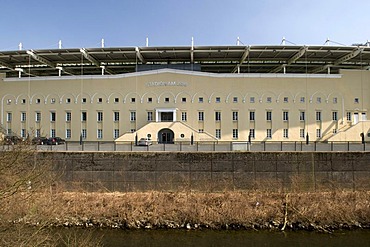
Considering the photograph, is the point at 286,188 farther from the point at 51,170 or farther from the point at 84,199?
the point at 51,170

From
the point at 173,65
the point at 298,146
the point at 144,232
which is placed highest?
the point at 173,65

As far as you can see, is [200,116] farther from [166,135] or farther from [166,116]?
[166,135]

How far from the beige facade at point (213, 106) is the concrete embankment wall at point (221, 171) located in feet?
55.5

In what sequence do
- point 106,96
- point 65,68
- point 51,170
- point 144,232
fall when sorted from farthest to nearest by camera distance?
point 65,68
point 106,96
point 51,170
point 144,232

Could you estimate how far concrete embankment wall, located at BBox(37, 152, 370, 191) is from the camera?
816 inches

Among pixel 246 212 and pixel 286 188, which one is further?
pixel 286 188

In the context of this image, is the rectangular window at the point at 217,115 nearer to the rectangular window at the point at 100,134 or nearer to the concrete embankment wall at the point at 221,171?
the rectangular window at the point at 100,134

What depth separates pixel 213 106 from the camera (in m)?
38.7

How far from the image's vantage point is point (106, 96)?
3950 centimetres

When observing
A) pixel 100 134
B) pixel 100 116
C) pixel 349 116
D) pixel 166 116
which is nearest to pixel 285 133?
pixel 349 116

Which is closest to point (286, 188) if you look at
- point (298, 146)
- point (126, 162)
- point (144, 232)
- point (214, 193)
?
point (298, 146)

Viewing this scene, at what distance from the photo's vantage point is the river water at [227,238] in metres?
15.0

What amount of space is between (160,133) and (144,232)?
69.3ft

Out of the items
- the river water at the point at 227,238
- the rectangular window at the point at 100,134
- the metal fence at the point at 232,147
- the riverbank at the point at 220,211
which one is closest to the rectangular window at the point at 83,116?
the rectangular window at the point at 100,134
